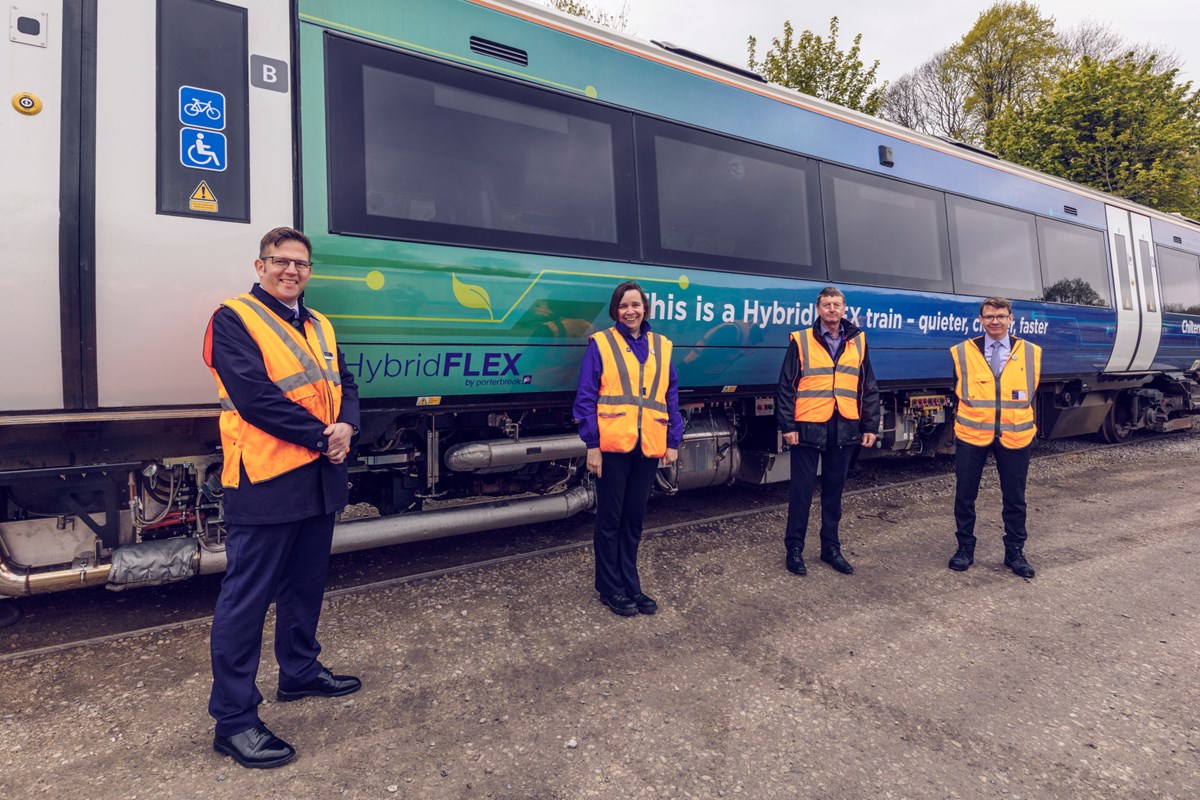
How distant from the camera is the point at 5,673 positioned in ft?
9.21

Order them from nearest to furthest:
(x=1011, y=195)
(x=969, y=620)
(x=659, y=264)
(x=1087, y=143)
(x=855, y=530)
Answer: (x=969, y=620) < (x=659, y=264) < (x=855, y=530) < (x=1011, y=195) < (x=1087, y=143)

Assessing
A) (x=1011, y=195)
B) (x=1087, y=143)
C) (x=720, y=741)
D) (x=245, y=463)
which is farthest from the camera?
(x=1087, y=143)

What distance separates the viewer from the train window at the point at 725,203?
171 inches

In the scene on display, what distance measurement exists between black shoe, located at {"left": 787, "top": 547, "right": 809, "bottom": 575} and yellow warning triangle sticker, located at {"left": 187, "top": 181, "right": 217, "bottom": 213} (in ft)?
12.3

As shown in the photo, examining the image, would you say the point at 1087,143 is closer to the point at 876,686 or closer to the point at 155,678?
the point at 876,686

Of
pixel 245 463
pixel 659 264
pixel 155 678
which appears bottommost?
pixel 155 678

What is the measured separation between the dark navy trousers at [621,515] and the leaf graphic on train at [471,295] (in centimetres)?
105

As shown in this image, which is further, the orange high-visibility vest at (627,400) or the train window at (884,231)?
the train window at (884,231)

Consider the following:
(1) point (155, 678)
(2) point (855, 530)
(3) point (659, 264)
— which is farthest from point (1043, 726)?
(1) point (155, 678)

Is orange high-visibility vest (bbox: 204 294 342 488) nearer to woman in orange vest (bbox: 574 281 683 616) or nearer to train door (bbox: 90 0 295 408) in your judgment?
train door (bbox: 90 0 295 408)

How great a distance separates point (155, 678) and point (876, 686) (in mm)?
3097

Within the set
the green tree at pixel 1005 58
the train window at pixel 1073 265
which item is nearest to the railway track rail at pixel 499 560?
the train window at pixel 1073 265

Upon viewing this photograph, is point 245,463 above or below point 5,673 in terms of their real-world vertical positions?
above

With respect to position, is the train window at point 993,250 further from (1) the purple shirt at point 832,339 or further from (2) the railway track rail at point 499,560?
(1) the purple shirt at point 832,339
